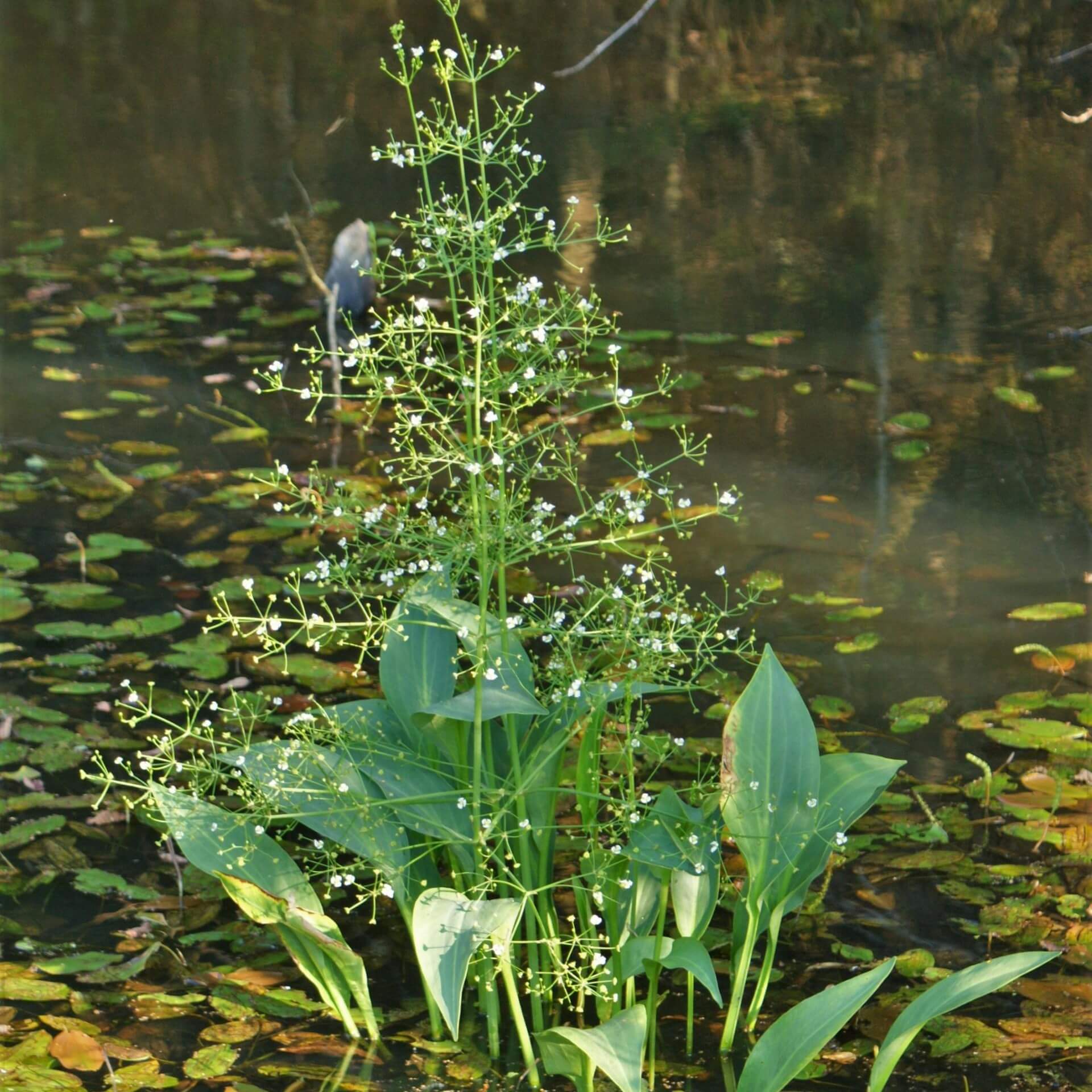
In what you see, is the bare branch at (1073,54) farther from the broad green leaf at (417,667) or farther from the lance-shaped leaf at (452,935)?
the lance-shaped leaf at (452,935)

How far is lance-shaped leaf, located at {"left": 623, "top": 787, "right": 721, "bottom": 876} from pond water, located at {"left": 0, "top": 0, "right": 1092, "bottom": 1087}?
1.34ft

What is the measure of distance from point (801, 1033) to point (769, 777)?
0.38m

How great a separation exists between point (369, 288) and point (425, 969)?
3634 millimetres

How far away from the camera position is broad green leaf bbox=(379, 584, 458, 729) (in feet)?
7.08

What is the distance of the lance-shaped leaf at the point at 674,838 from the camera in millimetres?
1916

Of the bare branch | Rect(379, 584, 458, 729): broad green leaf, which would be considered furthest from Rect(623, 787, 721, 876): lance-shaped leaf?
the bare branch

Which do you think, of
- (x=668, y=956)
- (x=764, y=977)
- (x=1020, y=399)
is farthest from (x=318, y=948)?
(x=1020, y=399)

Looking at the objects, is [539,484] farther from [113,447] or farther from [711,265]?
[711,265]

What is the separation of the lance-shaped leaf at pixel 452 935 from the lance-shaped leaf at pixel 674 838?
0.63 ft

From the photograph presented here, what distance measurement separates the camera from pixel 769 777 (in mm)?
1992

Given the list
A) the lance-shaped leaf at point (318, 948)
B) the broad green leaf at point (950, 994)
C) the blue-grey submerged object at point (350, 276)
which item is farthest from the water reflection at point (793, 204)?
the lance-shaped leaf at point (318, 948)

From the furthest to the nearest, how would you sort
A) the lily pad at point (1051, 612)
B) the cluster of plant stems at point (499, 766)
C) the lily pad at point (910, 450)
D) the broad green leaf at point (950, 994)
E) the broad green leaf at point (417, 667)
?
the lily pad at point (910, 450)
the lily pad at point (1051, 612)
the broad green leaf at point (417, 667)
the cluster of plant stems at point (499, 766)
the broad green leaf at point (950, 994)

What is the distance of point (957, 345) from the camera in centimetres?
491

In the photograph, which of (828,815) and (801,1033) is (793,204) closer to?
(828,815)
